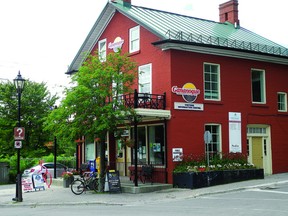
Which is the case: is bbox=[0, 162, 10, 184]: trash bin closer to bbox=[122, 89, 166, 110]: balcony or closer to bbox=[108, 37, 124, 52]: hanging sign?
bbox=[108, 37, 124, 52]: hanging sign

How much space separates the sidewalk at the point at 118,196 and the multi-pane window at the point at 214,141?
7.84ft

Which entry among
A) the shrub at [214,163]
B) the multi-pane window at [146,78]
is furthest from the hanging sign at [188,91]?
the shrub at [214,163]

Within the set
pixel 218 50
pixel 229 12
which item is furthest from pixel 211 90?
pixel 229 12

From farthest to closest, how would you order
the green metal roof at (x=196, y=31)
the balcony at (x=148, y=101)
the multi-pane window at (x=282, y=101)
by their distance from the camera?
the multi-pane window at (x=282, y=101) → the green metal roof at (x=196, y=31) → the balcony at (x=148, y=101)

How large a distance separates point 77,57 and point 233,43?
10.1 m

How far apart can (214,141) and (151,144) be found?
10.7 ft

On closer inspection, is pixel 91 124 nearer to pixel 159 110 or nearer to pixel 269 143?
pixel 159 110

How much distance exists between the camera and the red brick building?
21.7m

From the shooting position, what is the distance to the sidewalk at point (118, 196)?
1712cm

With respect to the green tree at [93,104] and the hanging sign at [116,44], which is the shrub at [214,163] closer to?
the green tree at [93,104]

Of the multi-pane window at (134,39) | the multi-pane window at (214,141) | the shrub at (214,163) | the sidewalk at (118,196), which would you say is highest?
the multi-pane window at (134,39)

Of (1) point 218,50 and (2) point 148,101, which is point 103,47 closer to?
(2) point 148,101

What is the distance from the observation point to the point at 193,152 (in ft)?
72.2

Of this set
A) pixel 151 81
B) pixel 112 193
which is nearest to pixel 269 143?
pixel 151 81
